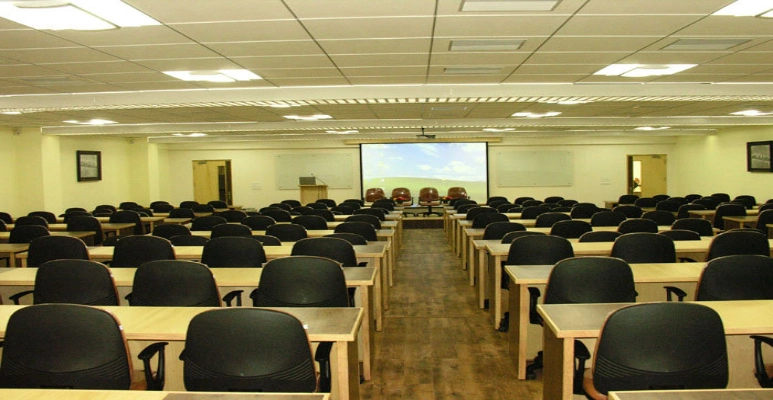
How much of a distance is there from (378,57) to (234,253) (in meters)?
2.27

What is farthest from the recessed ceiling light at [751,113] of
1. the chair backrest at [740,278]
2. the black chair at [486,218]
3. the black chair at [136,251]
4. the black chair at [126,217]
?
the black chair at [126,217]

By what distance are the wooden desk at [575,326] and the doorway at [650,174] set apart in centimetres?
1580

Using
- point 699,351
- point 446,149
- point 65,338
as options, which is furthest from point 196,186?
point 699,351

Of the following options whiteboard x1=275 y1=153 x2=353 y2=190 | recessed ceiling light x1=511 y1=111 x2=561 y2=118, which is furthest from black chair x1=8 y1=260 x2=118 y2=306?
A: whiteboard x1=275 y1=153 x2=353 y2=190

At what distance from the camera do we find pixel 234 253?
4.66 metres

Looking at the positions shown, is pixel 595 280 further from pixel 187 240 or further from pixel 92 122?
pixel 92 122

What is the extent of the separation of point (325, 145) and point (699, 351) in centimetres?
1560

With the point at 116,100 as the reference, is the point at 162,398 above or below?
below

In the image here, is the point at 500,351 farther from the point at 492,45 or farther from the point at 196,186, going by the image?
the point at 196,186

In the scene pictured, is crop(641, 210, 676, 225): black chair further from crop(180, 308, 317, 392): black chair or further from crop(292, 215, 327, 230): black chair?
crop(180, 308, 317, 392): black chair

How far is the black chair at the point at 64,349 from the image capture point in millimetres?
2240

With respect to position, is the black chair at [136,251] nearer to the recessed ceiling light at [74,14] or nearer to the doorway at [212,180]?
the recessed ceiling light at [74,14]

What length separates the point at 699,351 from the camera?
228 cm

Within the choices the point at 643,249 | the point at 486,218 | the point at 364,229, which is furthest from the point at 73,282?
the point at 486,218
